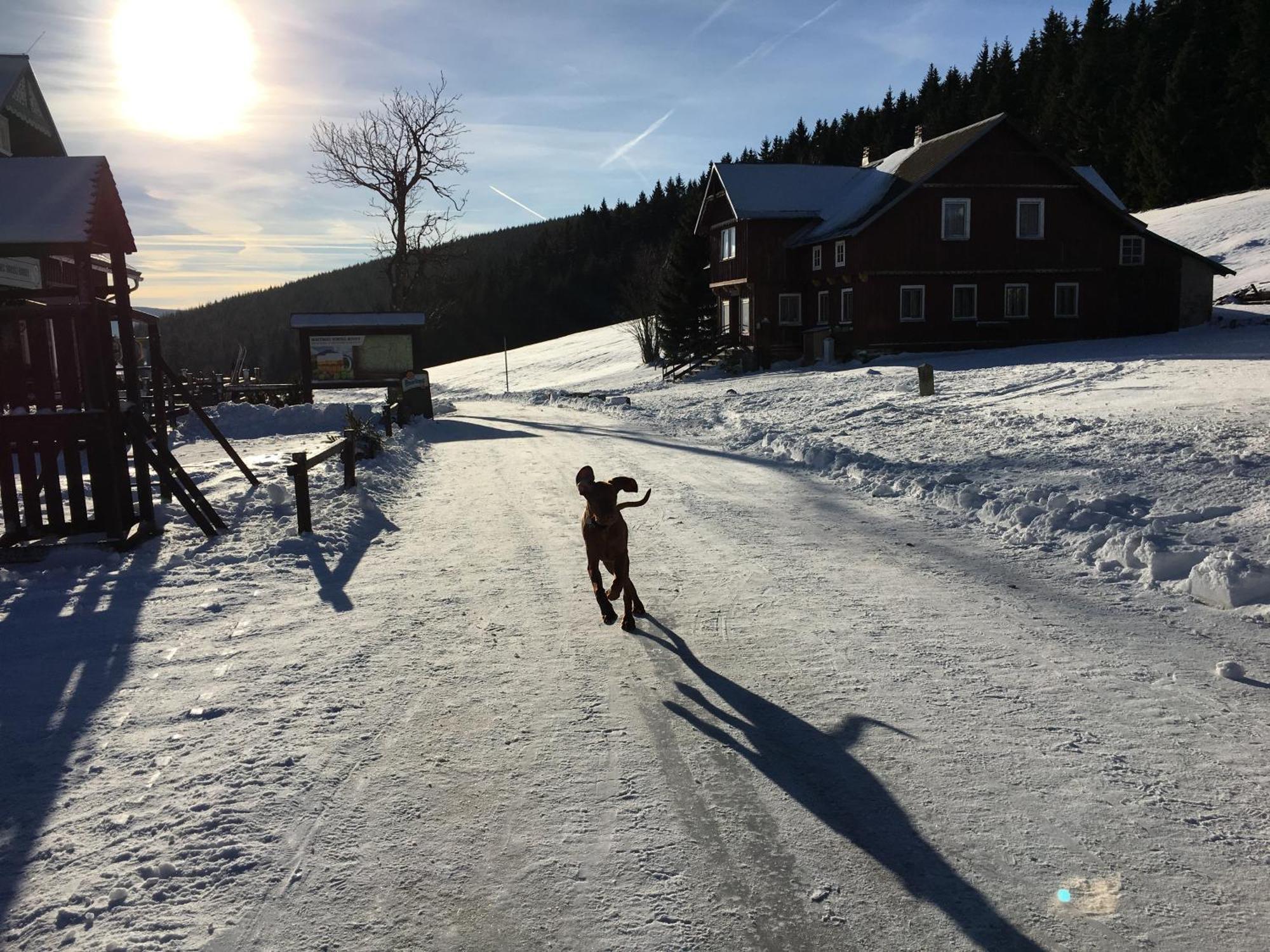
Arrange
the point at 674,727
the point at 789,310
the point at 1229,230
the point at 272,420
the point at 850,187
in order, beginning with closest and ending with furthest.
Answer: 1. the point at 674,727
2. the point at 272,420
3. the point at 789,310
4. the point at 850,187
5. the point at 1229,230

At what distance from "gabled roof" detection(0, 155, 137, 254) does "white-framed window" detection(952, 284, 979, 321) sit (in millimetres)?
29187

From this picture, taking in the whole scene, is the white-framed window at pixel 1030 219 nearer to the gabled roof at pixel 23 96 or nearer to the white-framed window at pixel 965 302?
the white-framed window at pixel 965 302

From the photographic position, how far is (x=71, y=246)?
8.55 m

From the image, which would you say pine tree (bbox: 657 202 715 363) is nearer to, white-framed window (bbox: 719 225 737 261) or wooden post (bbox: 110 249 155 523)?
white-framed window (bbox: 719 225 737 261)

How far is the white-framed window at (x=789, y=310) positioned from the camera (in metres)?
36.7

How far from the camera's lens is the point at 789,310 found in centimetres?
3678

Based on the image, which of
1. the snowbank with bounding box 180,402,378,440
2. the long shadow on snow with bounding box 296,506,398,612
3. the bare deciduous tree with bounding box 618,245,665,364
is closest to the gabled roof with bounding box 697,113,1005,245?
the bare deciduous tree with bounding box 618,245,665,364

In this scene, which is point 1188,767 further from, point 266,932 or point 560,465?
point 560,465

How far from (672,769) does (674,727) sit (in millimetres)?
467

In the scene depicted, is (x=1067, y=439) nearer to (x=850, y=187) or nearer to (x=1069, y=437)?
(x=1069, y=437)

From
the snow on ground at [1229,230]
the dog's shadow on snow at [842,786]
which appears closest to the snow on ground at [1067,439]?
the dog's shadow on snow at [842,786]

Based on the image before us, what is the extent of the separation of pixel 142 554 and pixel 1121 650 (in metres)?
8.84

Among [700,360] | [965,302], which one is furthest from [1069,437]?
[700,360]

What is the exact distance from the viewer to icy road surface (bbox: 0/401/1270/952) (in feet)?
10.2
